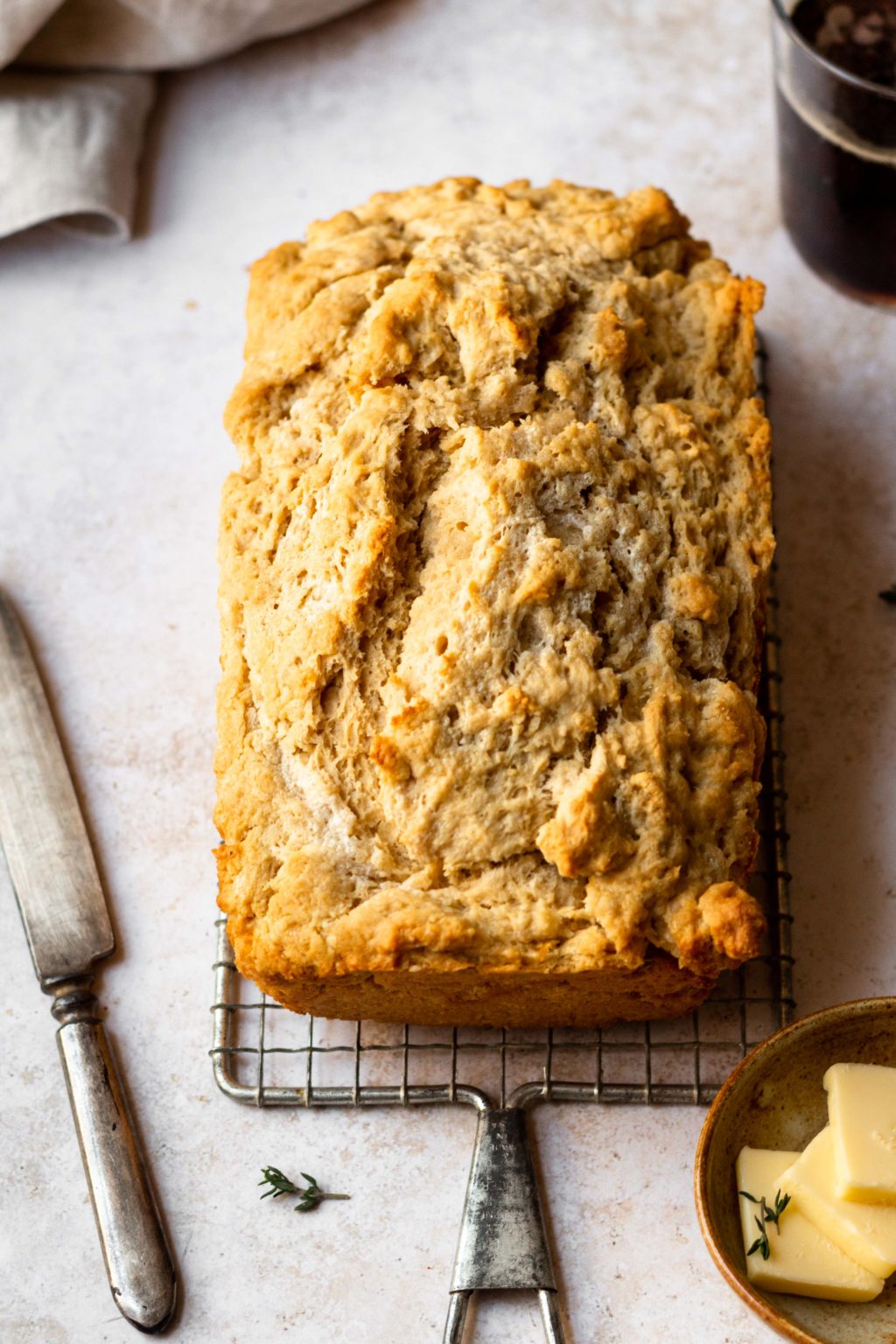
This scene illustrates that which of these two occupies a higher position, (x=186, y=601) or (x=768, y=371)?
(x=768, y=371)

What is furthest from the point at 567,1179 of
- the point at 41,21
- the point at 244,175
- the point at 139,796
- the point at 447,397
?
the point at 41,21

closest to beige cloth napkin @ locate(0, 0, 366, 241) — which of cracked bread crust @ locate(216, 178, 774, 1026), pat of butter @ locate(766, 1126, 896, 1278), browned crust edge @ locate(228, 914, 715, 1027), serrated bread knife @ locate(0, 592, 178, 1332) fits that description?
cracked bread crust @ locate(216, 178, 774, 1026)

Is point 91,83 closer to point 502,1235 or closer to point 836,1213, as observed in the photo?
point 502,1235

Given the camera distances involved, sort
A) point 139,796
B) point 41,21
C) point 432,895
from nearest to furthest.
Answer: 1. point 432,895
2. point 139,796
3. point 41,21

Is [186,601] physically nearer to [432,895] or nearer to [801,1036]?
[432,895]

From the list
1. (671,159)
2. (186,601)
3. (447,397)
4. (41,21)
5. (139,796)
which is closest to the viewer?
(447,397)

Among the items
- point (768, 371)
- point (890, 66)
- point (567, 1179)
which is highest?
point (890, 66)

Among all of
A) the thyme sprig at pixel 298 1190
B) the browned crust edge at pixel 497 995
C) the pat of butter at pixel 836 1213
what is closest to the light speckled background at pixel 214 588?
the thyme sprig at pixel 298 1190
